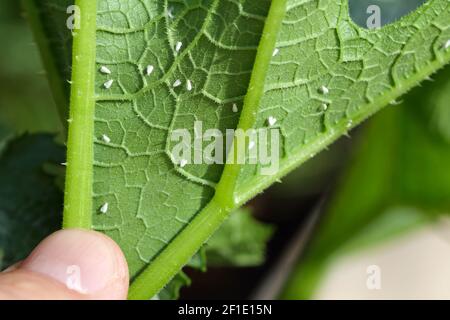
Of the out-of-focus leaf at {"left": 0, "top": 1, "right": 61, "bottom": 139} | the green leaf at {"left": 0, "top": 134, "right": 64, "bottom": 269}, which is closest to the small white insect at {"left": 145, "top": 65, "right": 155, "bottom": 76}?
the green leaf at {"left": 0, "top": 134, "right": 64, "bottom": 269}

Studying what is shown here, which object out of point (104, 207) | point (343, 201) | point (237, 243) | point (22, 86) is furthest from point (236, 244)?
point (22, 86)

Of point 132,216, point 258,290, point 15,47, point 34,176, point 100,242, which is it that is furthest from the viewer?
point 15,47

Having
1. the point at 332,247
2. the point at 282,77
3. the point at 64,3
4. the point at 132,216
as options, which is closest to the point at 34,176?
the point at 132,216

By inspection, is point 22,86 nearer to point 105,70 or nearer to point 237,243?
point 237,243

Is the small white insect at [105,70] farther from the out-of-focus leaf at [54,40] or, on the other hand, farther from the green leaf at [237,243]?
the green leaf at [237,243]

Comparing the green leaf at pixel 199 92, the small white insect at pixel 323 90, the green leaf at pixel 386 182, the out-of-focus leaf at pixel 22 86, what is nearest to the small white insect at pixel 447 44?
the green leaf at pixel 199 92

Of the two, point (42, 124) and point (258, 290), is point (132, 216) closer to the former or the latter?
point (258, 290)
